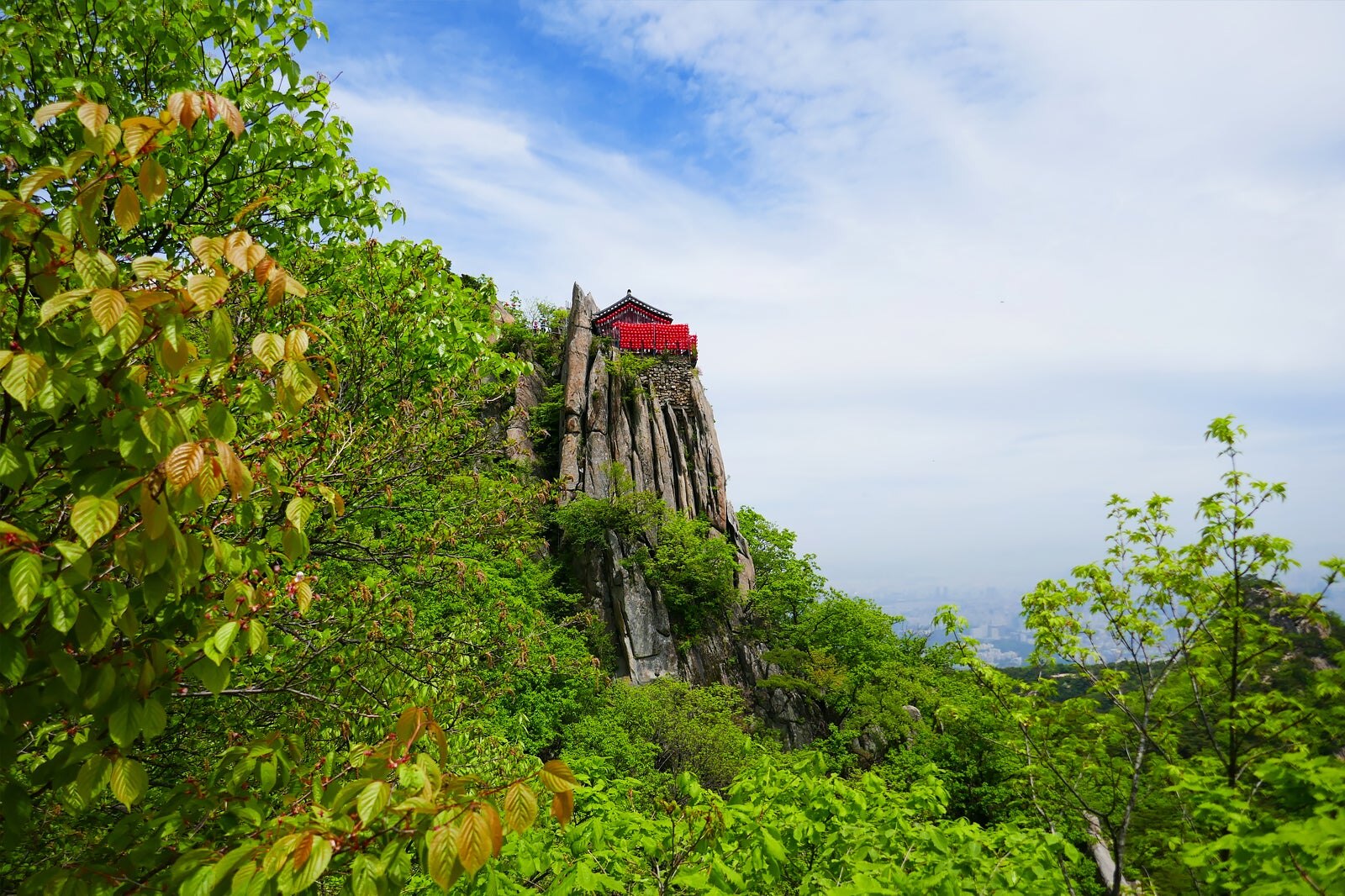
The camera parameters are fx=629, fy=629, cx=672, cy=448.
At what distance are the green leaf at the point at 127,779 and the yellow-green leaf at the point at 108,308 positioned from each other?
1.57m

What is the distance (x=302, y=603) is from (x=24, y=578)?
115cm

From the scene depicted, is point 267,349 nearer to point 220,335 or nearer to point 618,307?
point 220,335

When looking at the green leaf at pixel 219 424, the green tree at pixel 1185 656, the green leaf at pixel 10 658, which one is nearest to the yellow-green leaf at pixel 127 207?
the green leaf at pixel 219 424

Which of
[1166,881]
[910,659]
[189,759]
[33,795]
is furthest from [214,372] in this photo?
[910,659]

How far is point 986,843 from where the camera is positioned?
487 centimetres

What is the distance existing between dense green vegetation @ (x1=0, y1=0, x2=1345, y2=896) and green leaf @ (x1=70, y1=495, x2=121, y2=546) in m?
0.02

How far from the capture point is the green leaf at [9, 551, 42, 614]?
6.03 ft

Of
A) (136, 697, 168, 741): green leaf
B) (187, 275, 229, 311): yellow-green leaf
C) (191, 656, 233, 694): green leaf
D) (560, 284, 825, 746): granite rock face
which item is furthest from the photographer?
(560, 284, 825, 746): granite rock face

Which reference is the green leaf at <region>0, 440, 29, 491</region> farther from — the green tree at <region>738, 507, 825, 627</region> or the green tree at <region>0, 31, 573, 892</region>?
the green tree at <region>738, 507, 825, 627</region>

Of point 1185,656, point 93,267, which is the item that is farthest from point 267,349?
point 1185,656

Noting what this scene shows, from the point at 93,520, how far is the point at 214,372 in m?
0.66

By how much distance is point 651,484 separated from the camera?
35.0 meters

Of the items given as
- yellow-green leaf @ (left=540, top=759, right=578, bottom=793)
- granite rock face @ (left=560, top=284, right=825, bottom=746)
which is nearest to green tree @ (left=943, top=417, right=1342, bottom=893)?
yellow-green leaf @ (left=540, top=759, right=578, bottom=793)

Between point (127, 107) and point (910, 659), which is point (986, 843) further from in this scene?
point (910, 659)
